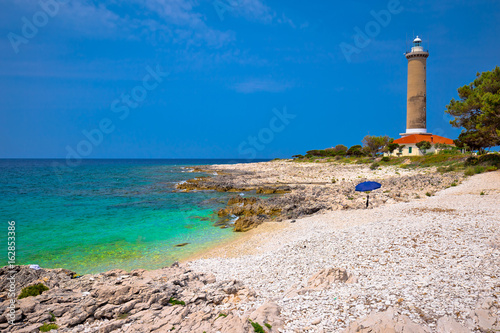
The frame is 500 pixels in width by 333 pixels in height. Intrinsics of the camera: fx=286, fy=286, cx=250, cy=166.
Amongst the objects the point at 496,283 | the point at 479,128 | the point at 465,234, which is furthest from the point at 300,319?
the point at 479,128

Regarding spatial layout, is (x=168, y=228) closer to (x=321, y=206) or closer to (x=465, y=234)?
Answer: (x=321, y=206)

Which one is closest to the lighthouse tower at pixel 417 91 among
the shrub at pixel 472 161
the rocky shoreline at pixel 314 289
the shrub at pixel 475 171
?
the shrub at pixel 472 161

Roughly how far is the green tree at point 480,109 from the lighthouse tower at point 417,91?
34767 millimetres

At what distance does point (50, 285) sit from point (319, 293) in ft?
25.4

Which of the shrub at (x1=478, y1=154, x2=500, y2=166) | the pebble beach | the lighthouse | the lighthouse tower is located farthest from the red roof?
the pebble beach

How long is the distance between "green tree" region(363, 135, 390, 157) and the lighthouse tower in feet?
15.2

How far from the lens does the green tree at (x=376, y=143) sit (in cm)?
6309


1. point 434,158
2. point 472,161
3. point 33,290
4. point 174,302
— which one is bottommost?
point 33,290

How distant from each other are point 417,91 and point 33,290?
70651 millimetres

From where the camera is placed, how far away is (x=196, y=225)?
60.8 ft

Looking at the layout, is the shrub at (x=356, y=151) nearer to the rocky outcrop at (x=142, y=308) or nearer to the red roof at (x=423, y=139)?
the red roof at (x=423, y=139)

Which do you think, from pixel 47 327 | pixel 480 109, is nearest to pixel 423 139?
pixel 480 109

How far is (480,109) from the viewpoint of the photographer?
1022 inches

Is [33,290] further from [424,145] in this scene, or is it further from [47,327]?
[424,145]
